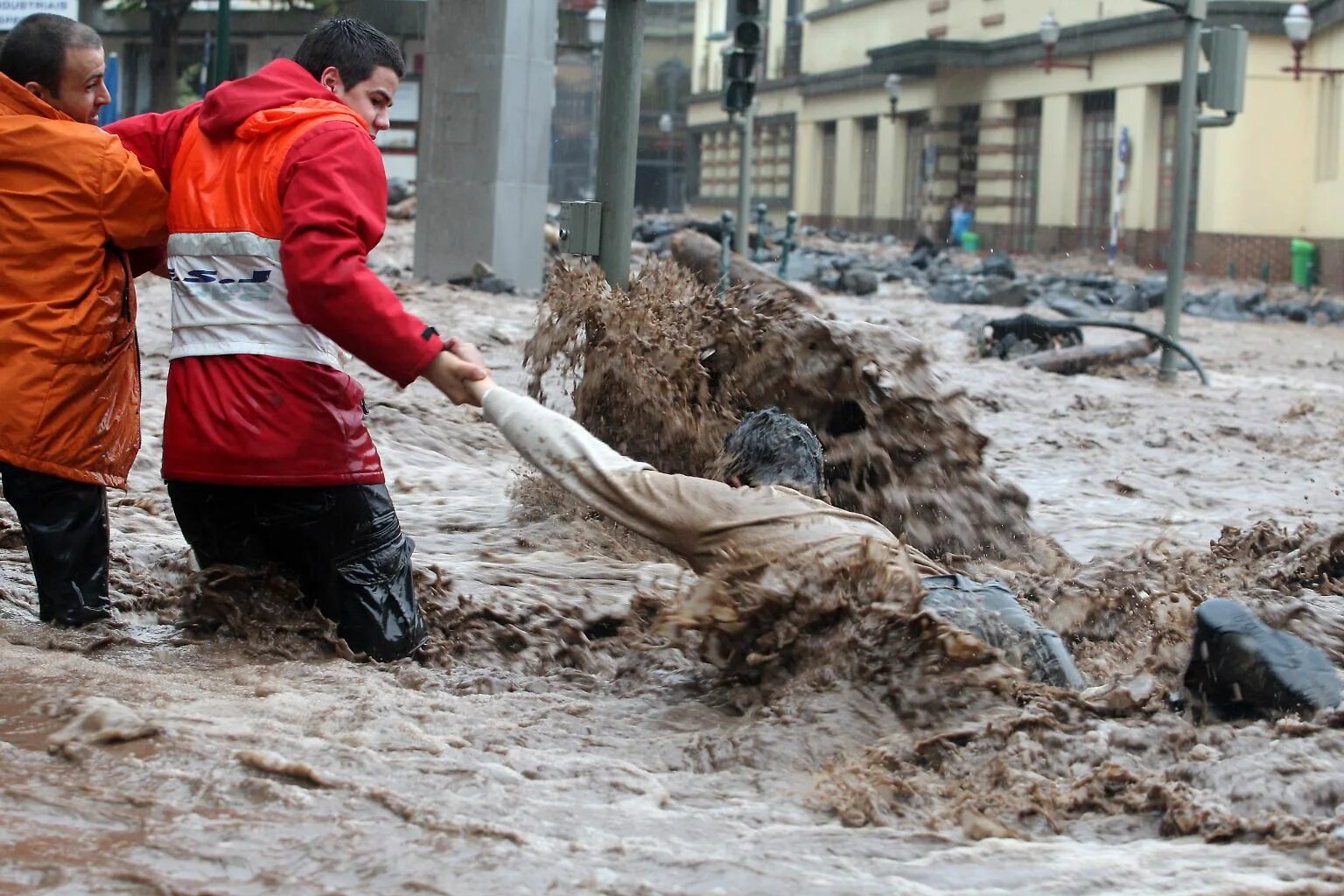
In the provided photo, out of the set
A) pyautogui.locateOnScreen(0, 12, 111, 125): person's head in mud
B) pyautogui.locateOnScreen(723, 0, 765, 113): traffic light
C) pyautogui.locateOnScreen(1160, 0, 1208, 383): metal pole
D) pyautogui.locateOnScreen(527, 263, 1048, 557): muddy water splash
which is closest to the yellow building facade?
pyautogui.locateOnScreen(723, 0, 765, 113): traffic light

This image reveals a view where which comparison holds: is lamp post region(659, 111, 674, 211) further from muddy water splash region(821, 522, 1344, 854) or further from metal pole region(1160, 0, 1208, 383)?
muddy water splash region(821, 522, 1344, 854)

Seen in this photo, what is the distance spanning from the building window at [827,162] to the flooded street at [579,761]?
44.6 m

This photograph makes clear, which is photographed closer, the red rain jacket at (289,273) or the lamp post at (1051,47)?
the red rain jacket at (289,273)

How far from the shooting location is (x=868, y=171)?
47156mm

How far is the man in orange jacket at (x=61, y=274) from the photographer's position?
4.08m

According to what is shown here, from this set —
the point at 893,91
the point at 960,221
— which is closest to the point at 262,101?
the point at 960,221

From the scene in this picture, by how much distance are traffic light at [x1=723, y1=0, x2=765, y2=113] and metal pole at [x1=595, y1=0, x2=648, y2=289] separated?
8.39m

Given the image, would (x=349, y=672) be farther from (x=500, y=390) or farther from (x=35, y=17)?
(x=35, y=17)

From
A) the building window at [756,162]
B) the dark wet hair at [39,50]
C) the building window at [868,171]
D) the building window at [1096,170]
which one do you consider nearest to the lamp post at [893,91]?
the building window at [868,171]

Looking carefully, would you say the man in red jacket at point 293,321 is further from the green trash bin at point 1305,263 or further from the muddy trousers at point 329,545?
the green trash bin at point 1305,263

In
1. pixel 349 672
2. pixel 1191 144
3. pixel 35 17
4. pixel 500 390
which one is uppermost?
pixel 1191 144

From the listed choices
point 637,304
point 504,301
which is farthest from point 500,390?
point 504,301

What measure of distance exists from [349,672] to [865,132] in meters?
44.8

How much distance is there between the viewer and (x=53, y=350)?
13.4 ft
